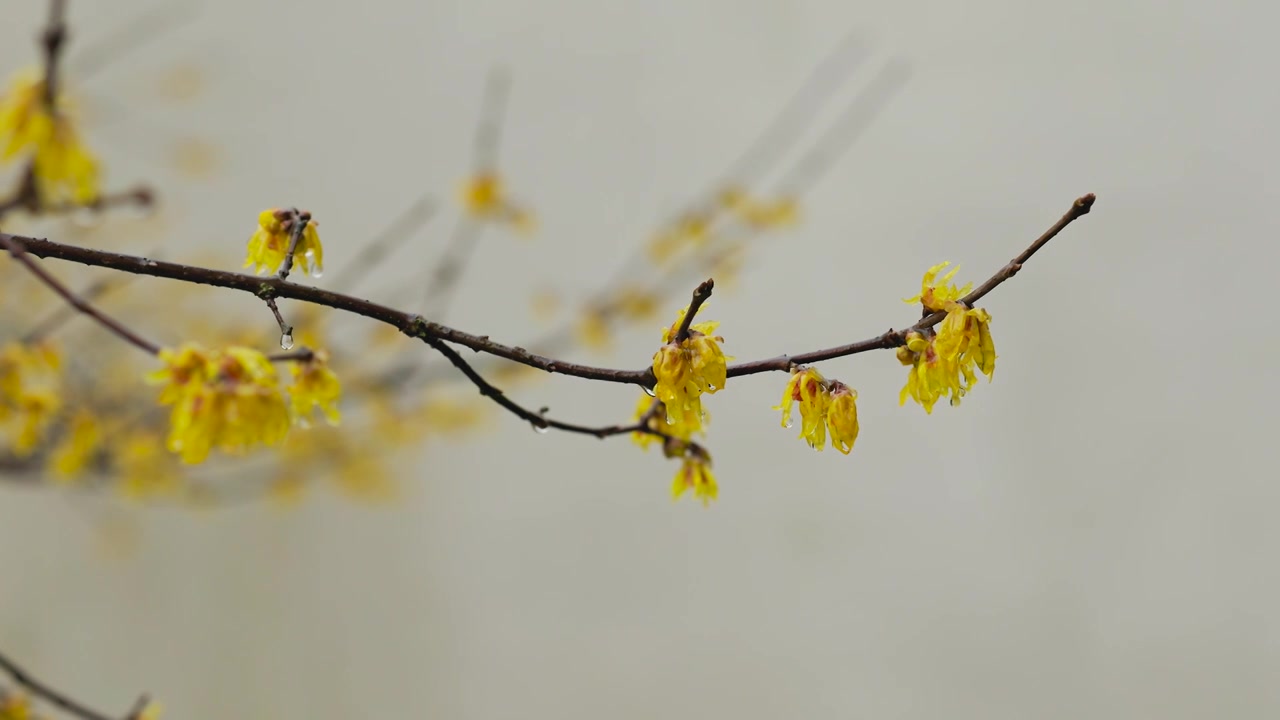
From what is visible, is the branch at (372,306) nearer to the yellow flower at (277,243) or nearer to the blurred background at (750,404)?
the yellow flower at (277,243)

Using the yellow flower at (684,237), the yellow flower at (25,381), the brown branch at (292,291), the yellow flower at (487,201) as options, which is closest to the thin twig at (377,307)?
the brown branch at (292,291)

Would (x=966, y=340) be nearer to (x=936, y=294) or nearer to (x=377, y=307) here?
(x=936, y=294)

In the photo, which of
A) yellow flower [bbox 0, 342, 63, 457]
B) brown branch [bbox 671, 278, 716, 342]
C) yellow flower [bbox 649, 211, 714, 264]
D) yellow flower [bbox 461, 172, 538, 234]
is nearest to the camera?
brown branch [bbox 671, 278, 716, 342]

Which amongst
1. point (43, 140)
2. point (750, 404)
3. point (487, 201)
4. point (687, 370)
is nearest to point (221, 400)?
point (687, 370)

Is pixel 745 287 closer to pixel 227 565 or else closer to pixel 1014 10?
pixel 1014 10

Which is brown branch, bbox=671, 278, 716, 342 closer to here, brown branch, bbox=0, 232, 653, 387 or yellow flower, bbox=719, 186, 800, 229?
brown branch, bbox=0, 232, 653, 387

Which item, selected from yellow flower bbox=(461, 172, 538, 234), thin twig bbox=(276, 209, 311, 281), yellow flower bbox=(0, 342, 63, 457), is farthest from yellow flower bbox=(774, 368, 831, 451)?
yellow flower bbox=(461, 172, 538, 234)

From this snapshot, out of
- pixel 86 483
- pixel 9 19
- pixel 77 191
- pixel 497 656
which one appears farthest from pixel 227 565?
pixel 77 191
